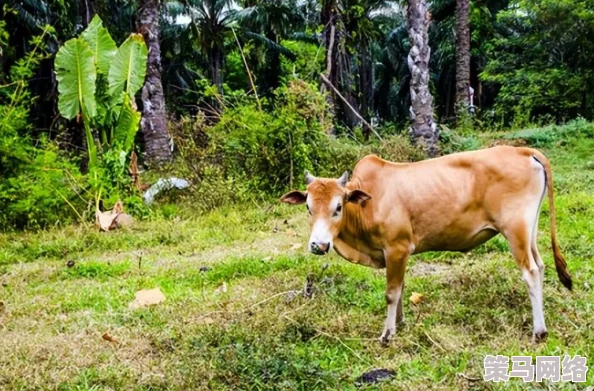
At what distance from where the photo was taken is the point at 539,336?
12.2 feet

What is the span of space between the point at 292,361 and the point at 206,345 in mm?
651

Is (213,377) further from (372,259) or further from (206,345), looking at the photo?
(372,259)

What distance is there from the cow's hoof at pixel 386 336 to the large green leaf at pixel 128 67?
6.35 meters

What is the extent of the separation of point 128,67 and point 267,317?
585 centimetres

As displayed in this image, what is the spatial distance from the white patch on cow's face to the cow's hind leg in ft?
3.47

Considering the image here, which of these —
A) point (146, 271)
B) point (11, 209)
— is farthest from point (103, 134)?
point (146, 271)

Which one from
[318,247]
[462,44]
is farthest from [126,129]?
[462,44]

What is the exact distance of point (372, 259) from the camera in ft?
13.7

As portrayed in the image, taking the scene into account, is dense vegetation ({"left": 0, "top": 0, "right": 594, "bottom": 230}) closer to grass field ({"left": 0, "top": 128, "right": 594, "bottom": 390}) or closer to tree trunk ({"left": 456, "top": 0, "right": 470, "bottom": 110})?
tree trunk ({"left": 456, "top": 0, "right": 470, "bottom": 110})

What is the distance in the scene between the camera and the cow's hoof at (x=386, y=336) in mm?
3883

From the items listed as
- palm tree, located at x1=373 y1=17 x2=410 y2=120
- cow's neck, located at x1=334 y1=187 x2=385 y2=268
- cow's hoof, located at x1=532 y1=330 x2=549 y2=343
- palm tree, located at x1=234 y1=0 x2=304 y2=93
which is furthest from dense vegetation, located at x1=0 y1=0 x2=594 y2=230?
palm tree, located at x1=373 y1=17 x2=410 y2=120

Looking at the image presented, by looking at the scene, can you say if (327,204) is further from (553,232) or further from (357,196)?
(553,232)

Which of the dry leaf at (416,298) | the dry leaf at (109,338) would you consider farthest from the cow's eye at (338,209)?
the dry leaf at (109,338)

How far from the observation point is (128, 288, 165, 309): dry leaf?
16.1ft
